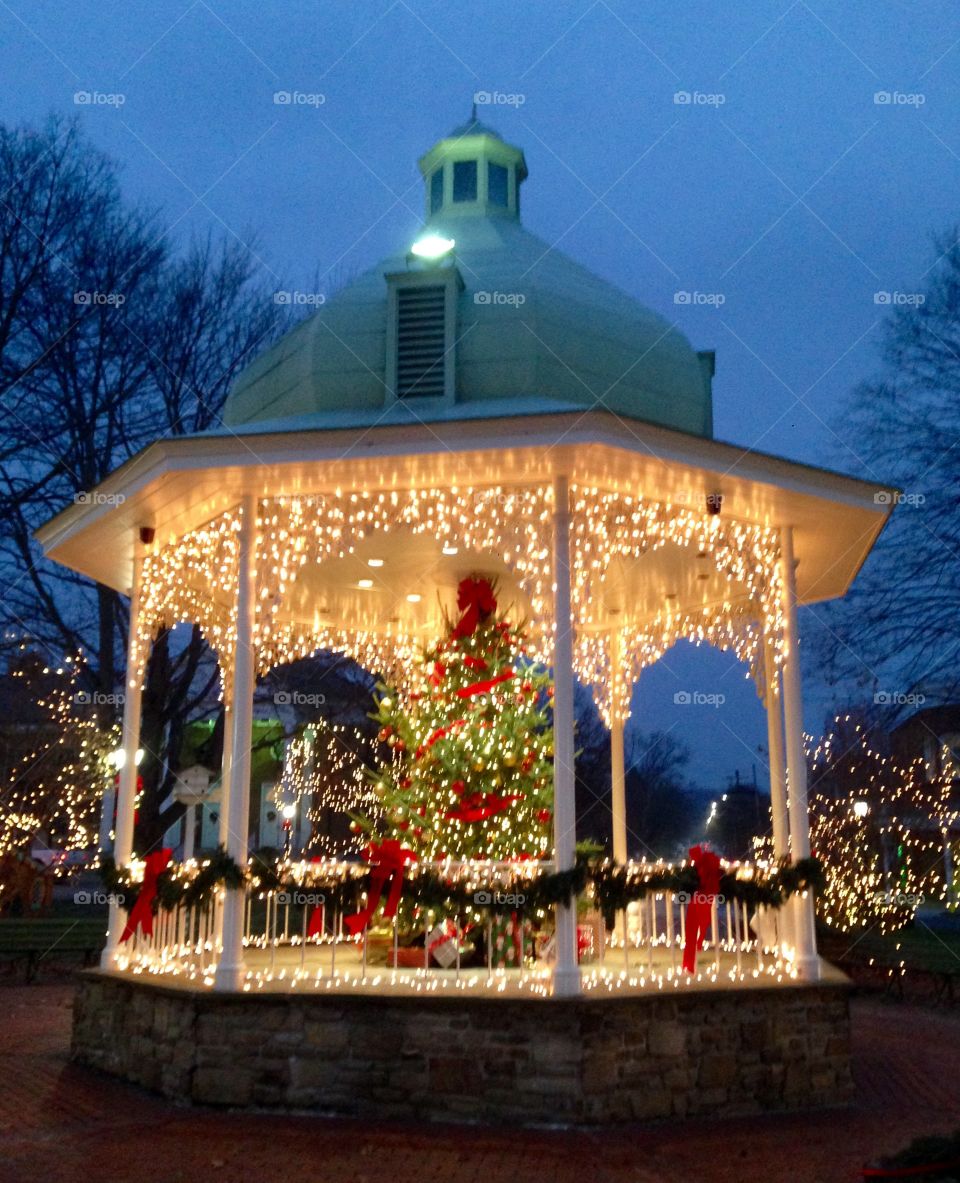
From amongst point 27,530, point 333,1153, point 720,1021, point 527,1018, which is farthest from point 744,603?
point 27,530

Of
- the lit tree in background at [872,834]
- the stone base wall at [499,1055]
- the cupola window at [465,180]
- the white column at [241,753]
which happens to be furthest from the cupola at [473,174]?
the lit tree in background at [872,834]

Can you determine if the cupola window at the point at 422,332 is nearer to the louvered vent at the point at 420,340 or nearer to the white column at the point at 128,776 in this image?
the louvered vent at the point at 420,340

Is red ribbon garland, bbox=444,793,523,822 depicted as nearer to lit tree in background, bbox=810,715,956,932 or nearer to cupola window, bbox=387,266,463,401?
cupola window, bbox=387,266,463,401

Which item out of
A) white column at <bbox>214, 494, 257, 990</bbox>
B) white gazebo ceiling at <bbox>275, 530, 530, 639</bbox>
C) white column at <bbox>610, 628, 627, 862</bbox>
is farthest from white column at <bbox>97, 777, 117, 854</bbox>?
white column at <bbox>214, 494, 257, 990</bbox>

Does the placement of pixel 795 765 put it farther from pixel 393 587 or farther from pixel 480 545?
pixel 393 587

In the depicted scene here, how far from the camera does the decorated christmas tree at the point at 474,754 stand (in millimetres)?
8875

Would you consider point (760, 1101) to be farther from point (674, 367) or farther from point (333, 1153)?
point (674, 367)

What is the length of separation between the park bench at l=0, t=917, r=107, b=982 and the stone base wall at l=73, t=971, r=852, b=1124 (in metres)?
8.19

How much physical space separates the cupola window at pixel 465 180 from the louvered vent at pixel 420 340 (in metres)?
3.01

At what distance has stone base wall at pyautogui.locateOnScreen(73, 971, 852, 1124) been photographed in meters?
6.24

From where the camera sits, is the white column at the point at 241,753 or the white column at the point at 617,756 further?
the white column at the point at 617,756

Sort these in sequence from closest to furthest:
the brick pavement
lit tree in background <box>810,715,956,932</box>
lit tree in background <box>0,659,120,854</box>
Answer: the brick pavement
lit tree in background <box>810,715,956,932</box>
lit tree in background <box>0,659,120,854</box>

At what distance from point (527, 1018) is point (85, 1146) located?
2.48 metres

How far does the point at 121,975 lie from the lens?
761 centimetres
